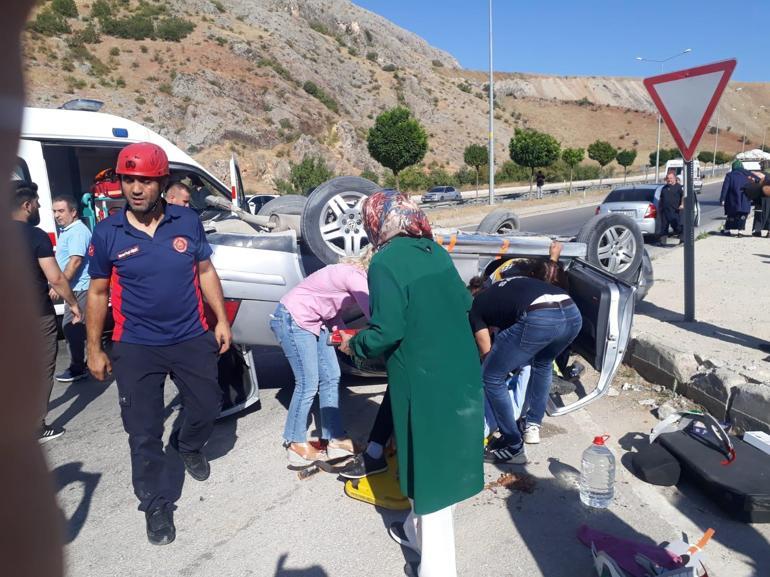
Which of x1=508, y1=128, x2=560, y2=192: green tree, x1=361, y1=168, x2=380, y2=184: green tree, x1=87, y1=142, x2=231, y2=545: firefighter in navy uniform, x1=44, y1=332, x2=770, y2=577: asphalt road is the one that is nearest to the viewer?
x1=44, y1=332, x2=770, y2=577: asphalt road

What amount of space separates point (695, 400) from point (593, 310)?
3.73 feet

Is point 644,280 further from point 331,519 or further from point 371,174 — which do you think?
point 371,174

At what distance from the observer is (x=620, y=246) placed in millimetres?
5898

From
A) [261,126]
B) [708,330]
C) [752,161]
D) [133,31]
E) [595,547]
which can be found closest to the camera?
[595,547]

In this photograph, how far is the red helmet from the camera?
3.22 meters

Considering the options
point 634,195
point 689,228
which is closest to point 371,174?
point 634,195

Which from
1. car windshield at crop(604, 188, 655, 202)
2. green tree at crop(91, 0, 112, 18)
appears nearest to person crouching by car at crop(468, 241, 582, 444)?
car windshield at crop(604, 188, 655, 202)

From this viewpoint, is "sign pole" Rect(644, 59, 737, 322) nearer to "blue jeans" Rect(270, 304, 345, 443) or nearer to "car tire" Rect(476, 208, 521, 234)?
"car tire" Rect(476, 208, 521, 234)

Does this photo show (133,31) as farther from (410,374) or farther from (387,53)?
(410,374)

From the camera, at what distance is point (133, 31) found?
2089 inches

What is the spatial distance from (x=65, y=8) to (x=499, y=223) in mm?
57796

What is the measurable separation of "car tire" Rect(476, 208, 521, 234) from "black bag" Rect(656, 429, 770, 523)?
274 cm

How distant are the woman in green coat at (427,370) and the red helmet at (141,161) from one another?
1295 millimetres

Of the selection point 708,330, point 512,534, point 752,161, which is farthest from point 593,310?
point 752,161
